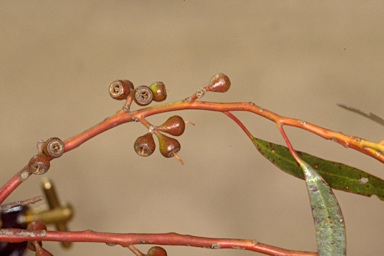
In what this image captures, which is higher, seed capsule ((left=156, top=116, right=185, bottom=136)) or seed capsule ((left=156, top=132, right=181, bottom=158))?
seed capsule ((left=156, top=116, right=185, bottom=136))

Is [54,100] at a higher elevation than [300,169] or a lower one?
higher

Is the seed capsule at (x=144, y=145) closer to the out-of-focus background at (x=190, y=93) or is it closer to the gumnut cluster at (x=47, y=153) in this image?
the gumnut cluster at (x=47, y=153)

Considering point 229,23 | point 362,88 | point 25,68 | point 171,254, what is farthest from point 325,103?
point 25,68

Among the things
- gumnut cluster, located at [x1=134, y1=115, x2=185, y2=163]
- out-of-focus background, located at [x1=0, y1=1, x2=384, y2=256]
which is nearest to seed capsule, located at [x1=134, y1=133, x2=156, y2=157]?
gumnut cluster, located at [x1=134, y1=115, x2=185, y2=163]

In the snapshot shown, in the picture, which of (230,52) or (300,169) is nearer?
(300,169)

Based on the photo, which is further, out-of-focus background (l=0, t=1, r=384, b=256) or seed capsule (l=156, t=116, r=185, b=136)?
out-of-focus background (l=0, t=1, r=384, b=256)

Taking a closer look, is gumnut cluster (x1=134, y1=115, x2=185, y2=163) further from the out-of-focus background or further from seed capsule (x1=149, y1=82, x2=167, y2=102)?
the out-of-focus background

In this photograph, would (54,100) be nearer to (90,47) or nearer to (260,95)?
(90,47)
